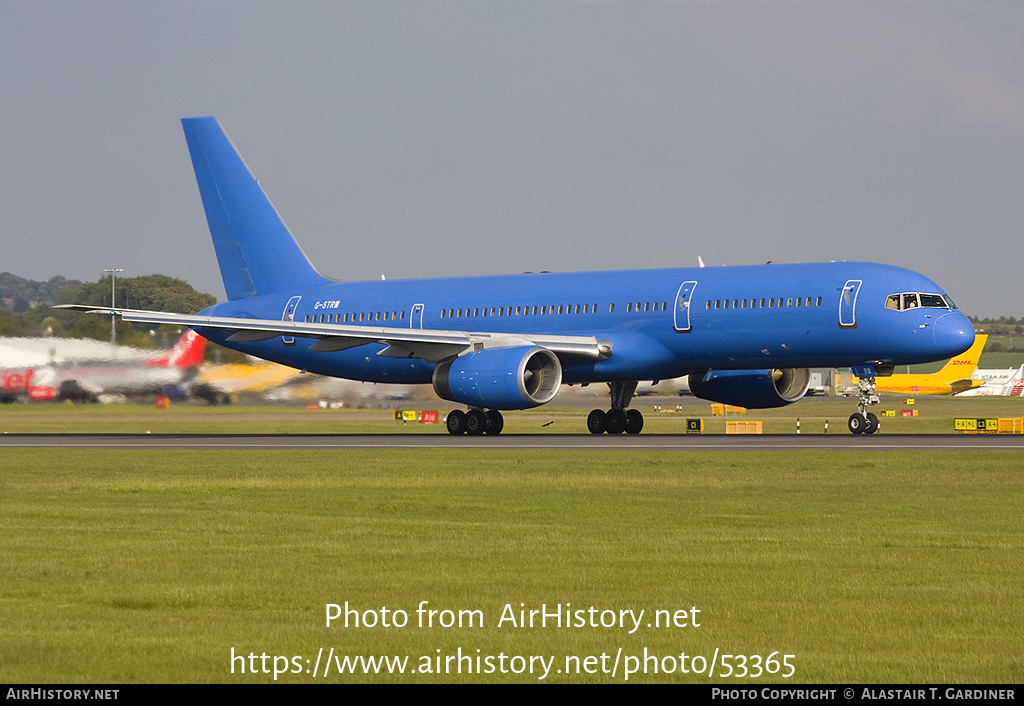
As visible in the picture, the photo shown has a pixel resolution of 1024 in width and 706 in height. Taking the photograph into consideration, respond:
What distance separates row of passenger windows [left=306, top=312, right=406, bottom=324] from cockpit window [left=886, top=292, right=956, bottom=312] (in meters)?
16.7

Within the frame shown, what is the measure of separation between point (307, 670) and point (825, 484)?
575 inches

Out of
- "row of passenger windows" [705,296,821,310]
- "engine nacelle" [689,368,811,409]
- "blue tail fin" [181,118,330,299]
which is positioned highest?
"blue tail fin" [181,118,330,299]

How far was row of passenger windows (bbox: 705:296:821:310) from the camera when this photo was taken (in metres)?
36.4

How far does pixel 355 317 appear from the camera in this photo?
46.2 metres

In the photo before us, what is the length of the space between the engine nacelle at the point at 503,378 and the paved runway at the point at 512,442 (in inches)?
44.7

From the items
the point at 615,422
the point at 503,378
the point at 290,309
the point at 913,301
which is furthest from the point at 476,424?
the point at 913,301

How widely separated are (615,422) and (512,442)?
23.7 feet

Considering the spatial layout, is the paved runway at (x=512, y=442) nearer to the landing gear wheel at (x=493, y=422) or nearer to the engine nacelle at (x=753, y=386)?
the landing gear wheel at (x=493, y=422)

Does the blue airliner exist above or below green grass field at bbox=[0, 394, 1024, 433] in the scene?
above

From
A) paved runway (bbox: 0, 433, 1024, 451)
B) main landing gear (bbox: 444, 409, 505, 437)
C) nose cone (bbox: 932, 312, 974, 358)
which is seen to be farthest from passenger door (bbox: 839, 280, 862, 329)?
main landing gear (bbox: 444, 409, 505, 437)

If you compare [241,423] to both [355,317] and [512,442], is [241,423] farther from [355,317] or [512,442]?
[512,442]

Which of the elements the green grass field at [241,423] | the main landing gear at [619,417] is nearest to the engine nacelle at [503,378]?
the main landing gear at [619,417]

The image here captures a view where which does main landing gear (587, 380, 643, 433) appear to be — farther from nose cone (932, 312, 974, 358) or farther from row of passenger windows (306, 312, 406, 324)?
nose cone (932, 312, 974, 358)

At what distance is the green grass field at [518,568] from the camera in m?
9.30
